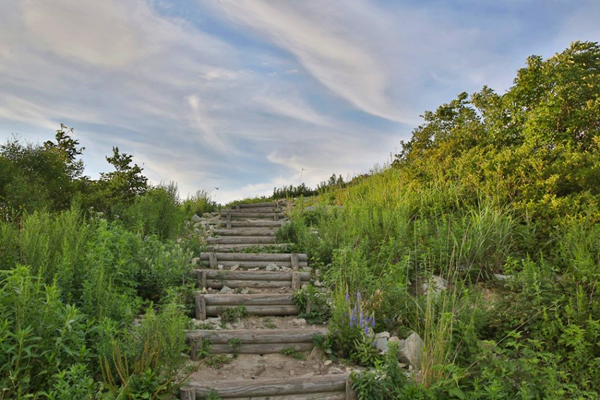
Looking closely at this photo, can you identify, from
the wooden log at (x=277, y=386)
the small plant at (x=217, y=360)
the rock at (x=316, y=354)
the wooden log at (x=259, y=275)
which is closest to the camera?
the wooden log at (x=277, y=386)

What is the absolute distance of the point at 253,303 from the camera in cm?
578

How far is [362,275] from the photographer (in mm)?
5273

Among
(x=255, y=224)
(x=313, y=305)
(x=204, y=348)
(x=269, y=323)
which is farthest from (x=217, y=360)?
(x=255, y=224)

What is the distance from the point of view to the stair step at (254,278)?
21.5 feet

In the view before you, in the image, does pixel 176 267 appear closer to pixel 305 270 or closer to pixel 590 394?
pixel 305 270

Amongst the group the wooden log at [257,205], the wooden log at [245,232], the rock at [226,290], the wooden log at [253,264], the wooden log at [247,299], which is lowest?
the wooden log at [247,299]

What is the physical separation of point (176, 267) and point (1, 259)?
1.99 metres

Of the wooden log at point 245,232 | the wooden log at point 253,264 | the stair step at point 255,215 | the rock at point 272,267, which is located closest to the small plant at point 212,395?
the rock at point 272,267

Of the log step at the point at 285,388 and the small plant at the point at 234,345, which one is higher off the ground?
the small plant at the point at 234,345

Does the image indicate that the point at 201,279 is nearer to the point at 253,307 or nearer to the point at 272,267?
the point at 253,307

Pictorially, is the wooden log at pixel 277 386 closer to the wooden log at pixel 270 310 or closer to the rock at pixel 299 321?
the rock at pixel 299 321

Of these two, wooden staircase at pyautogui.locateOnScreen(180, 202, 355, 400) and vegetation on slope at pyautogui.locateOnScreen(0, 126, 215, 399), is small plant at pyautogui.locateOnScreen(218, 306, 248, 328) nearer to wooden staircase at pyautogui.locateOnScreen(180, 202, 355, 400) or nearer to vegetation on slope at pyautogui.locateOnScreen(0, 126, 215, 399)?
wooden staircase at pyautogui.locateOnScreen(180, 202, 355, 400)

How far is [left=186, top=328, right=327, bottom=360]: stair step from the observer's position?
15.1 ft

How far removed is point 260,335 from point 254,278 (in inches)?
78.7
